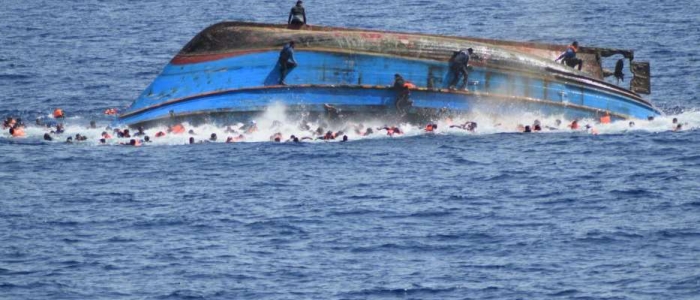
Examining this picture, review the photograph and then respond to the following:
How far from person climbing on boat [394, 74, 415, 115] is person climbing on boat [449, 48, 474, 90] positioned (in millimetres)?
2304

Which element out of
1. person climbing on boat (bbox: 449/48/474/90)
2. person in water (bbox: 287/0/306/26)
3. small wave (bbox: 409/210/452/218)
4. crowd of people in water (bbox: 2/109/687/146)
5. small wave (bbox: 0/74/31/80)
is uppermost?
person in water (bbox: 287/0/306/26)

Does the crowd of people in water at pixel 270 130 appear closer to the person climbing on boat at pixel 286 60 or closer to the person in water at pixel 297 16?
the person climbing on boat at pixel 286 60

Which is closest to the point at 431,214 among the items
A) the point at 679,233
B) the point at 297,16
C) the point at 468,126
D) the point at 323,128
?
the point at 679,233

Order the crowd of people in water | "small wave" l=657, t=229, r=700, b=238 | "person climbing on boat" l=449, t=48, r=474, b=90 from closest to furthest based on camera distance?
"small wave" l=657, t=229, r=700, b=238
the crowd of people in water
"person climbing on boat" l=449, t=48, r=474, b=90

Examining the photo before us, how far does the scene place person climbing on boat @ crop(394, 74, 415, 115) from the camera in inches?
2970

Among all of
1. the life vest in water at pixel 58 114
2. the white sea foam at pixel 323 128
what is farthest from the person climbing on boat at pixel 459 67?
the life vest in water at pixel 58 114

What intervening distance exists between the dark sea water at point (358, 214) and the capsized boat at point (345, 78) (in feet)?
4.70

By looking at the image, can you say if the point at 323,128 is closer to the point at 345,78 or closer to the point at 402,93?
the point at 345,78

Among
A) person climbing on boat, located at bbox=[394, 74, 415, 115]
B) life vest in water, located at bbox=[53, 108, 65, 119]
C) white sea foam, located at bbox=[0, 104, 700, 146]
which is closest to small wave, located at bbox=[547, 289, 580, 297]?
white sea foam, located at bbox=[0, 104, 700, 146]

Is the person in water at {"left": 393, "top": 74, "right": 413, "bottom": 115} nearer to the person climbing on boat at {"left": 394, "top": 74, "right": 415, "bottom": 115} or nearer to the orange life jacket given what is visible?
the person climbing on boat at {"left": 394, "top": 74, "right": 415, "bottom": 115}

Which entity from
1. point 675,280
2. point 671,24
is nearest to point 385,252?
point 675,280

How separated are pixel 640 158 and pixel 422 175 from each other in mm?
10586

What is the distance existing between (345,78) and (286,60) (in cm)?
288

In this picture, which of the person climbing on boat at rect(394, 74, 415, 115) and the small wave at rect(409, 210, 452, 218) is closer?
the small wave at rect(409, 210, 452, 218)
